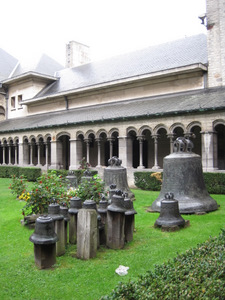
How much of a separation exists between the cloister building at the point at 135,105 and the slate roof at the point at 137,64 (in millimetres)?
81

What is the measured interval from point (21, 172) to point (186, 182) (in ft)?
48.5

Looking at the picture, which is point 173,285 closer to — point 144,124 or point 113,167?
point 113,167

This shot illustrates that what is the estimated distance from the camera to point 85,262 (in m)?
4.95

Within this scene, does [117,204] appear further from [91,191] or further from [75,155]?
[75,155]

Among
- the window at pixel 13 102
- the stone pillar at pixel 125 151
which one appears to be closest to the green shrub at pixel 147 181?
the stone pillar at pixel 125 151

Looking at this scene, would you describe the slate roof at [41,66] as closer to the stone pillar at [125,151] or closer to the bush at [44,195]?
the stone pillar at [125,151]

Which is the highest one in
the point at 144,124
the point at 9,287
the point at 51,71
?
the point at 51,71

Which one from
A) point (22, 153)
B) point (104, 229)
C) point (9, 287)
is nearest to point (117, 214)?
point (104, 229)

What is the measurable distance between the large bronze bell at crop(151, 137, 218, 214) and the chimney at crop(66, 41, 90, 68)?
29.5 m

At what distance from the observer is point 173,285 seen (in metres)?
2.92

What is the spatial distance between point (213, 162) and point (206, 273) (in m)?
10.8

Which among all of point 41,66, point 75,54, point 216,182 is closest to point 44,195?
point 216,182

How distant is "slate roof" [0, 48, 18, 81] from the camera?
3158 cm

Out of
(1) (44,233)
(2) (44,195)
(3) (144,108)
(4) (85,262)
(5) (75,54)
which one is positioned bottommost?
(4) (85,262)
